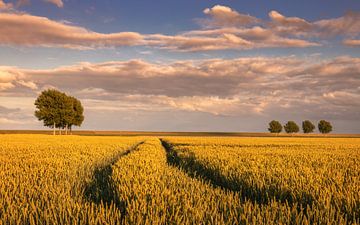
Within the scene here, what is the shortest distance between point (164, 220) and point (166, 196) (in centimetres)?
156

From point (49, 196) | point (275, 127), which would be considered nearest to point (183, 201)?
point (49, 196)

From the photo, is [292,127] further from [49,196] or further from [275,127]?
[49,196]

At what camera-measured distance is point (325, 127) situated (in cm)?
17250

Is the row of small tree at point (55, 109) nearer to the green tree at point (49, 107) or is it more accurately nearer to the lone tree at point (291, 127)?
the green tree at point (49, 107)

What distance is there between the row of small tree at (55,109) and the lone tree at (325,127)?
130 meters

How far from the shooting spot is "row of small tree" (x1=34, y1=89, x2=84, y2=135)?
82.9 meters

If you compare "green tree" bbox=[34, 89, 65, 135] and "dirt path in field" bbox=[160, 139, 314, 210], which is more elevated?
"green tree" bbox=[34, 89, 65, 135]

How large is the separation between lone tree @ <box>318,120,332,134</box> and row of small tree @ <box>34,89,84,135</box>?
129573 millimetres

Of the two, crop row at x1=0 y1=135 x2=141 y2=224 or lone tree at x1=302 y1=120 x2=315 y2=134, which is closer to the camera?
crop row at x1=0 y1=135 x2=141 y2=224

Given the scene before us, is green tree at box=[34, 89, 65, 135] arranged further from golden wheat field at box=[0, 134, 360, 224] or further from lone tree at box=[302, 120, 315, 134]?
lone tree at box=[302, 120, 315, 134]

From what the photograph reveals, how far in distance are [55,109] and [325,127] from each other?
136249 mm

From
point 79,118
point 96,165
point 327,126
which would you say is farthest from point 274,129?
point 96,165

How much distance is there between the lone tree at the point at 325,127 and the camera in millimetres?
172500

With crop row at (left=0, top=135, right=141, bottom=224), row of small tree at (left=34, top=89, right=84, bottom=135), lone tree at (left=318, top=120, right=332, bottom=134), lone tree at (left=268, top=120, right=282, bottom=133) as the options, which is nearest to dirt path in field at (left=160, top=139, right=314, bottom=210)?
crop row at (left=0, top=135, right=141, bottom=224)
